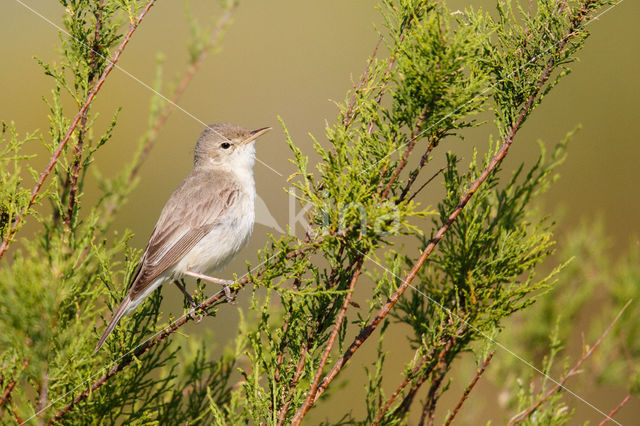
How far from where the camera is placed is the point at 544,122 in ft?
18.6

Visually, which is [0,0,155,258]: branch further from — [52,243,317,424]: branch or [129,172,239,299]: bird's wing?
[129,172,239,299]: bird's wing

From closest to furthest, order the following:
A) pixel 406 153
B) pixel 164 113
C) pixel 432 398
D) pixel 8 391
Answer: pixel 8 391 → pixel 406 153 → pixel 164 113 → pixel 432 398

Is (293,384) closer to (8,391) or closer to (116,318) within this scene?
(116,318)

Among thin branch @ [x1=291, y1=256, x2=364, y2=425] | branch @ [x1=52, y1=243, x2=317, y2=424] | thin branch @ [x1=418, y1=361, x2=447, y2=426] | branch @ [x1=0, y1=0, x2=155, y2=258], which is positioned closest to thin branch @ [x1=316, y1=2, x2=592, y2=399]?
thin branch @ [x1=291, y1=256, x2=364, y2=425]

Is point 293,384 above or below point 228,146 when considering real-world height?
below

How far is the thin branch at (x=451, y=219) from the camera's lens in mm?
2221

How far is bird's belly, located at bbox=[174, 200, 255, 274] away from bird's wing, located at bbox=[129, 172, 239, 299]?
0.05 meters

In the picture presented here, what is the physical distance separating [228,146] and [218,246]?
111 centimetres

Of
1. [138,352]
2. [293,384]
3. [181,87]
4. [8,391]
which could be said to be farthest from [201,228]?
[8,391]

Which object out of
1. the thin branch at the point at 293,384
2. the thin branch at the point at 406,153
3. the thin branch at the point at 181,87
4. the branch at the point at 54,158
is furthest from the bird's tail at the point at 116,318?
the thin branch at the point at 406,153

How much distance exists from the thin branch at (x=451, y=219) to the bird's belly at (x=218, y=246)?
196cm

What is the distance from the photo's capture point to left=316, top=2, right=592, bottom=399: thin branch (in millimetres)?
2221

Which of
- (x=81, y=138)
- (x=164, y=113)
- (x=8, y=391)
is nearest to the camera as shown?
(x=8, y=391)

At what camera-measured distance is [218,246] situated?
4.24 meters
